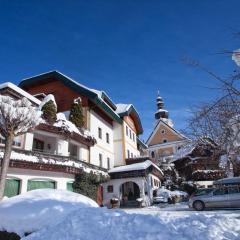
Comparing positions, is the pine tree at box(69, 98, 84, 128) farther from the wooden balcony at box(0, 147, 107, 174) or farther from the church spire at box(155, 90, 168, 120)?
the church spire at box(155, 90, 168, 120)

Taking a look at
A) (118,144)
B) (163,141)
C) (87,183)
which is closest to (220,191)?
(87,183)

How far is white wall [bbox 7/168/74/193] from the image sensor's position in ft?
63.3

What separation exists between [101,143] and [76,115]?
5.96 m

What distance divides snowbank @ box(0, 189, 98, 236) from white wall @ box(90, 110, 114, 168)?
1843cm

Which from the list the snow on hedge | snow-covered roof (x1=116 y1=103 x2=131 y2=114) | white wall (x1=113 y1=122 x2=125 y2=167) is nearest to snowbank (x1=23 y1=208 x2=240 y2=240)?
the snow on hedge

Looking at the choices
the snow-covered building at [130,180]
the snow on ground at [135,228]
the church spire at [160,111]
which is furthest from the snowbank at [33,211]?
the church spire at [160,111]

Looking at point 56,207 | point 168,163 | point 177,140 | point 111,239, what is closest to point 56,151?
point 56,207

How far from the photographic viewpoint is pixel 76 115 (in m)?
27.3

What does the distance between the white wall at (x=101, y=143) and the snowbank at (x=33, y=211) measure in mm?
18428

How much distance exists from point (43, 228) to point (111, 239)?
8.32ft

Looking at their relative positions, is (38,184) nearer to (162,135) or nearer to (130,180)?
(130,180)

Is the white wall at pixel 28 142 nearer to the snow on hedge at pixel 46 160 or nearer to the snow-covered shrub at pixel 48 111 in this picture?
the snow on hedge at pixel 46 160

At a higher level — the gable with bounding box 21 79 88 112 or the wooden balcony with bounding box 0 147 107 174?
the gable with bounding box 21 79 88 112

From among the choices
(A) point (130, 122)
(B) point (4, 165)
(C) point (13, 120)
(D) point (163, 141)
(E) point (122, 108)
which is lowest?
(B) point (4, 165)
